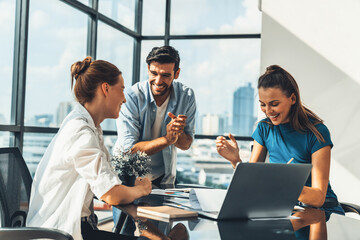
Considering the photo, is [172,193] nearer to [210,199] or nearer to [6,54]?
[210,199]

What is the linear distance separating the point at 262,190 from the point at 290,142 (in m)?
0.77

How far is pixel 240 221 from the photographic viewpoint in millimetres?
1395

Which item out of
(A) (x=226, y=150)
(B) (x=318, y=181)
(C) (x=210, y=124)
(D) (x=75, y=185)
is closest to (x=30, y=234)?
(D) (x=75, y=185)

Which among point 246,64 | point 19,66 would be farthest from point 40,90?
point 246,64

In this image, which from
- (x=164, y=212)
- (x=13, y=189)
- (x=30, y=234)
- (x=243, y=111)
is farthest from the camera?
(x=243, y=111)

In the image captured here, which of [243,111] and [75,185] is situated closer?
[75,185]

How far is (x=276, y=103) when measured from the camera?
2.03 meters

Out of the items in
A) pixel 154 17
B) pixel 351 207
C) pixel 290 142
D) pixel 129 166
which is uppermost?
pixel 154 17

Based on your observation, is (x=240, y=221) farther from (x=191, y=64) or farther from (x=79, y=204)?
(x=191, y=64)

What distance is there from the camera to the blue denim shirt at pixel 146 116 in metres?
2.65

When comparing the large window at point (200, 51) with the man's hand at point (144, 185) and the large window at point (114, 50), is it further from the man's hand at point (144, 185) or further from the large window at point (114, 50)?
the man's hand at point (144, 185)

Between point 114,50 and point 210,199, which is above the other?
point 114,50

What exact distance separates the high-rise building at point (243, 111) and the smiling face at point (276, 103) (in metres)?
3.15

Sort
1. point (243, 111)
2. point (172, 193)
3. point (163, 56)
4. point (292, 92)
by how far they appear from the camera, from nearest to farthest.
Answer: point (172, 193) < point (292, 92) < point (163, 56) < point (243, 111)
